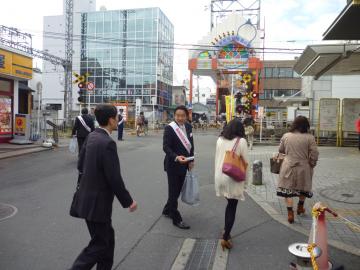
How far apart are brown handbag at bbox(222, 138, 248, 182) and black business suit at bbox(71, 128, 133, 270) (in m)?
1.71

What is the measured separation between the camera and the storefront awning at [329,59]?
30.6 ft

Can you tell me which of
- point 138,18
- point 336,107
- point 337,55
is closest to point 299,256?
point 337,55

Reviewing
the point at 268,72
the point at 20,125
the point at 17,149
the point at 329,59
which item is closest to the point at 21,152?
the point at 17,149

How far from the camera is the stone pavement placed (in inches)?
225

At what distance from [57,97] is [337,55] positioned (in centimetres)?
5918

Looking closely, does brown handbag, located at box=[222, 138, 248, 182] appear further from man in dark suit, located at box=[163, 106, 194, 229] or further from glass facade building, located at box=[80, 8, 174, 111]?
glass facade building, located at box=[80, 8, 174, 111]

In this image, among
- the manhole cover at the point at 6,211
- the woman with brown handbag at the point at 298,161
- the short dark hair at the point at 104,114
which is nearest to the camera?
the short dark hair at the point at 104,114

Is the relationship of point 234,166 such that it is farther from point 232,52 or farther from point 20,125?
point 232,52

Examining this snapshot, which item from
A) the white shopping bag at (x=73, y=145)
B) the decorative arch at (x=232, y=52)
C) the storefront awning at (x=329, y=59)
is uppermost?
the decorative arch at (x=232, y=52)

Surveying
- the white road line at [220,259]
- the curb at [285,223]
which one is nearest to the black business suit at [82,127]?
the curb at [285,223]

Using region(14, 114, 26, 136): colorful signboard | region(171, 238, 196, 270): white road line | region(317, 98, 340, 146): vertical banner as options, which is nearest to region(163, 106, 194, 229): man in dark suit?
region(171, 238, 196, 270): white road line

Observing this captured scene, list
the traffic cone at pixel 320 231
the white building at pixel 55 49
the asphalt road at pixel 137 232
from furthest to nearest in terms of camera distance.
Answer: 1. the white building at pixel 55 49
2. the asphalt road at pixel 137 232
3. the traffic cone at pixel 320 231

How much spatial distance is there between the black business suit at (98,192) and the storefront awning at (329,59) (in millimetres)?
A: 6783

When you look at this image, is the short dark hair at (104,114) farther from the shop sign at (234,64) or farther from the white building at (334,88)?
the shop sign at (234,64)
